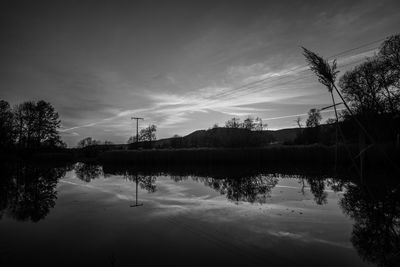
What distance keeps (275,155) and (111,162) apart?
34.7 metres

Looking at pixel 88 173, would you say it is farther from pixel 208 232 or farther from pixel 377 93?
pixel 377 93

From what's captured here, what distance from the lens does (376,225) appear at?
23.0 feet

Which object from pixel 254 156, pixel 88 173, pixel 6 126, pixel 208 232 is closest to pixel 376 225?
pixel 208 232

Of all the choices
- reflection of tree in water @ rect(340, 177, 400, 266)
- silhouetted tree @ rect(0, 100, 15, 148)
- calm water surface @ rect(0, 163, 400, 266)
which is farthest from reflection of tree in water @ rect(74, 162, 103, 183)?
silhouetted tree @ rect(0, 100, 15, 148)

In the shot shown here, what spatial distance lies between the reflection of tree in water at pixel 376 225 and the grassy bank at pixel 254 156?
21.9 meters

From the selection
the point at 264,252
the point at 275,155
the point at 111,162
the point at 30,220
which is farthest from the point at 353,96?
the point at 111,162

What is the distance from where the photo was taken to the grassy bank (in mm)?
32013

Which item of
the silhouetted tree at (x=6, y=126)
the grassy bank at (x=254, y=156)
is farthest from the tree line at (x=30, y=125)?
the grassy bank at (x=254, y=156)

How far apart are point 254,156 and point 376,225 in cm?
3096

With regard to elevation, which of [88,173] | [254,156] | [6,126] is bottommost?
[88,173]

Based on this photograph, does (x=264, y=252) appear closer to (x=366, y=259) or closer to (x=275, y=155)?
(x=366, y=259)

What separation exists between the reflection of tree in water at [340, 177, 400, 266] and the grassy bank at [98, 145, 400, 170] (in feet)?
71.9

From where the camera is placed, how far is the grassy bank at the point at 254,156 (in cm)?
3201

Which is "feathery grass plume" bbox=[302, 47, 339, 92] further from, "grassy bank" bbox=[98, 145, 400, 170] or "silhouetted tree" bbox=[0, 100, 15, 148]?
"silhouetted tree" bbox=[0, 100, 15, 148]
